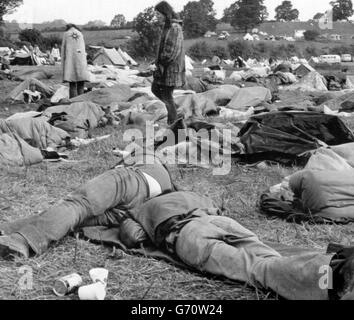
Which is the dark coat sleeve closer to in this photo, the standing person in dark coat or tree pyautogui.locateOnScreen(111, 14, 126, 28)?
the standing person in dark coat

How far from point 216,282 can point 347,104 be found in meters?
7.38

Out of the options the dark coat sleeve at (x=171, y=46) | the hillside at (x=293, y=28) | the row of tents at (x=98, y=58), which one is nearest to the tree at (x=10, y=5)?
the row of tents at (x=98, y=58)

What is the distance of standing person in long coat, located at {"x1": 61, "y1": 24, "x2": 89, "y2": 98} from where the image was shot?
1079 centimetres

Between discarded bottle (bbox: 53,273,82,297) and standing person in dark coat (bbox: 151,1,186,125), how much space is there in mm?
5330

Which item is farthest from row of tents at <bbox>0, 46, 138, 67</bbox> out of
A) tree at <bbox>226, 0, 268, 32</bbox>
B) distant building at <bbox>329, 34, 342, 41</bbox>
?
tree at <bbox>226, 0, 268, 32</bbox>

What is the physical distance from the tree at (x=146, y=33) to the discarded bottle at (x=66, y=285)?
79.8ft

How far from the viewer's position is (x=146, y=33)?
90.7 feet

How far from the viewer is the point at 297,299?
2.52m

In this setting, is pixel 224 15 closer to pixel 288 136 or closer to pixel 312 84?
pixel 312 84

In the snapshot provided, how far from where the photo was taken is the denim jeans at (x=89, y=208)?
3.12 meters

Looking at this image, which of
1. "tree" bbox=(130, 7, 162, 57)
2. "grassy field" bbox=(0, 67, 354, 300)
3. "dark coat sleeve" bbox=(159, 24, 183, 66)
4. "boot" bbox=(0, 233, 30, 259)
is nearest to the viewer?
"grassy field" bbox=(0, 67, 354, 300)
